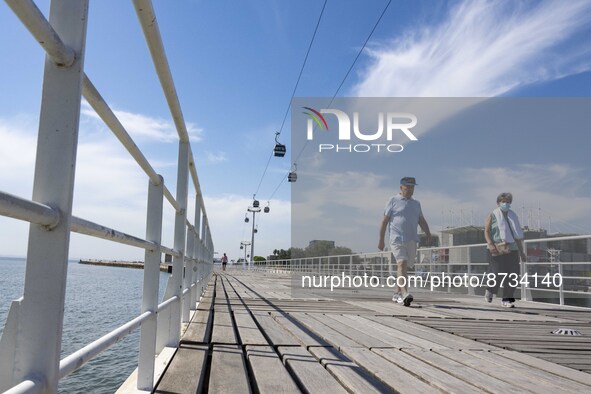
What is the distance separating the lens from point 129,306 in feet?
21.2

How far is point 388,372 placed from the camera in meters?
1.64

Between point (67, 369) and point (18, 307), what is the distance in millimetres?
124

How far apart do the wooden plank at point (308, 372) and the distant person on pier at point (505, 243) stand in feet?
12.1

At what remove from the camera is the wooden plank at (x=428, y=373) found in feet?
4.80

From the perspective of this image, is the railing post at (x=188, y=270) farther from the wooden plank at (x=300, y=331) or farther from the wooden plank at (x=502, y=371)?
the wooden plank at (x=502, y=371)

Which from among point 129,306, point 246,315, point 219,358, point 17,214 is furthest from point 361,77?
point 17,214

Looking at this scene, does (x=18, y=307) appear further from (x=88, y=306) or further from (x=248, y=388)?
(x=88, y=306)

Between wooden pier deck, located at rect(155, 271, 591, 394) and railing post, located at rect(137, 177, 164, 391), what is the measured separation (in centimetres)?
7

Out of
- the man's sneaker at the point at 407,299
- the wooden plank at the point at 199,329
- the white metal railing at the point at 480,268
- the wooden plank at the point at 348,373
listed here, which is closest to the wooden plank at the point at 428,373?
the wooden plank at the point at 348,373

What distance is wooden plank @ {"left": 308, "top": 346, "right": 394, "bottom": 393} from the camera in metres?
1.43

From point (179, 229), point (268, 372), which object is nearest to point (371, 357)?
point (268, 372)

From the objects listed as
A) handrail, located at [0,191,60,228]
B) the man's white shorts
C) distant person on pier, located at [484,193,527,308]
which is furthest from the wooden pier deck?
distant person on pier, located at [484,193,527,308]

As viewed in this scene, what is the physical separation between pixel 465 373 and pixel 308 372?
53 centimetres

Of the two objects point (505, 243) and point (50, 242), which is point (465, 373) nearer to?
point (50, 242)
